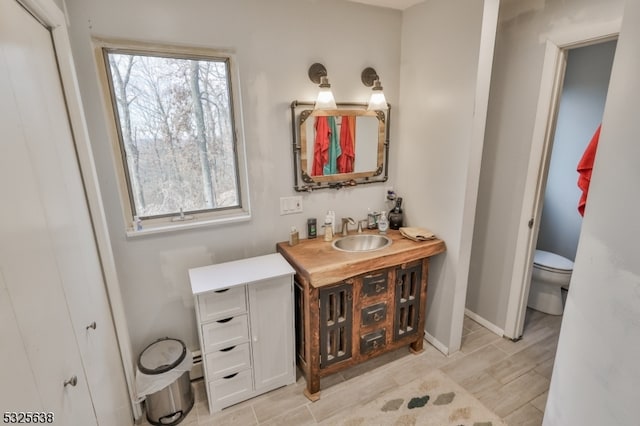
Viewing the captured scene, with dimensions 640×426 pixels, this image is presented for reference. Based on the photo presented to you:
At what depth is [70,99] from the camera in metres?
1.40

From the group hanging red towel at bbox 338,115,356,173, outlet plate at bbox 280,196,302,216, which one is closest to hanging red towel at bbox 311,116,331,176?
hanging red towel at bbox 338,115,356,173

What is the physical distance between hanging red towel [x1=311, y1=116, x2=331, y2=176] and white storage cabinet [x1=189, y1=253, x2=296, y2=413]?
2.36 ft

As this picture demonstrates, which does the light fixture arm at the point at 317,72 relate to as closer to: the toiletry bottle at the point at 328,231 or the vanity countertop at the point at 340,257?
the toiletry bottle at the point at 328,231

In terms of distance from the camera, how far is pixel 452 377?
211 centimetres

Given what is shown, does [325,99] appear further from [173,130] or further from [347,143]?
[173,130]

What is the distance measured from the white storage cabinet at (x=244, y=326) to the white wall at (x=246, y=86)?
0.86 ft

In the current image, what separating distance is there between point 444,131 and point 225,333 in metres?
1.91

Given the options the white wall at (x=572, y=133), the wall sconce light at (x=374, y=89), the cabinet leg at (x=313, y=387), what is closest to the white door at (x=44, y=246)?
the cabinet leg at (x=313, y=387)

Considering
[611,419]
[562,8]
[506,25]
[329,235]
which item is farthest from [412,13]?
[611,419]

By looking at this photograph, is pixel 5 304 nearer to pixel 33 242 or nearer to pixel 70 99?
pixel 33 242

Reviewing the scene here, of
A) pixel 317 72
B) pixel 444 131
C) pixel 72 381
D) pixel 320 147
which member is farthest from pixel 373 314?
pixel 317 72

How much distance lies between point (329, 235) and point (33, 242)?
1.65m

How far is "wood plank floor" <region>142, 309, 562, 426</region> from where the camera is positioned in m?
1.84

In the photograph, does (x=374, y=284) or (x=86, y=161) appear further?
(x=374, y=284)
